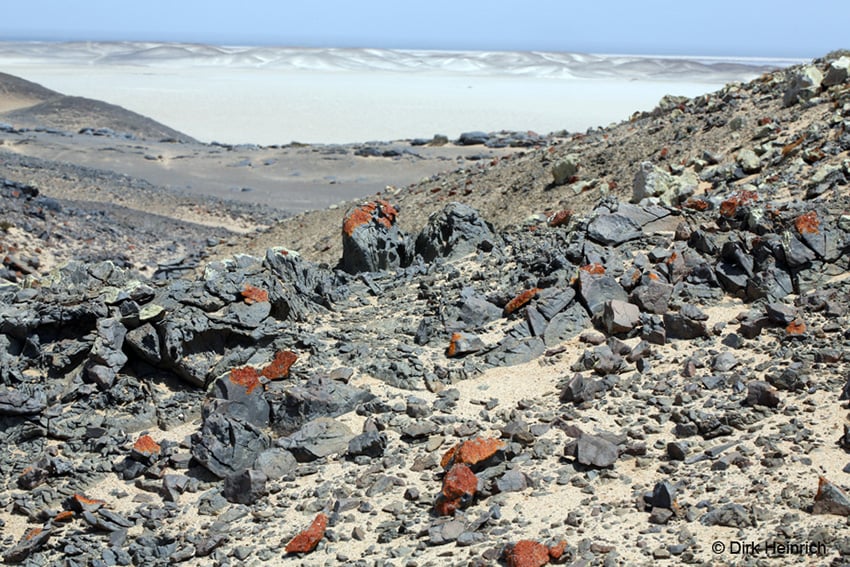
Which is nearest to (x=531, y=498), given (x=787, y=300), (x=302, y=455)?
(x=302, y=455)

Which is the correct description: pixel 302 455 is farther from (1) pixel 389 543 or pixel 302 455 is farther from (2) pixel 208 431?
(1) pixel 389 543

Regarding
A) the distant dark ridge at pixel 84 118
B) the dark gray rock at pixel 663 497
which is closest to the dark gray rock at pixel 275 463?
the dark gray rock at pixel 663 497

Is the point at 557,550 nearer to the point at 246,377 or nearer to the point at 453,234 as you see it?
the point at 246,377

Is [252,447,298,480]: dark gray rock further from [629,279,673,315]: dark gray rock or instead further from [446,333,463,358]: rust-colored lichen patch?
[629,279,673,315]: dark gray rock

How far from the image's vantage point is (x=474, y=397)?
289 inches

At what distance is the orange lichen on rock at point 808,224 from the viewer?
A: 26.6ft

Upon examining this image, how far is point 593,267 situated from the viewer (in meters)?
8.63

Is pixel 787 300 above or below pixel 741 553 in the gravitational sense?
above

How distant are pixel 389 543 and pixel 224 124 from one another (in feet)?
161

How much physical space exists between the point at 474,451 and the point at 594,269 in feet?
10.2

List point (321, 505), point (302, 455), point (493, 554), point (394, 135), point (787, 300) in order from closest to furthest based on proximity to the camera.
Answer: point (493, 554) < point (321, 505) < point (302, 455) < point (787, 300) < point (394, 135)

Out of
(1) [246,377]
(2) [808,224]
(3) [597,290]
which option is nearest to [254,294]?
(1) [246,377]

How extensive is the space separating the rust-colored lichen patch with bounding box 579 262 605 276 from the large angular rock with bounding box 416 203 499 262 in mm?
2062

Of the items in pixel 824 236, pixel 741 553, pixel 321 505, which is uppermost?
pixel 824 236
